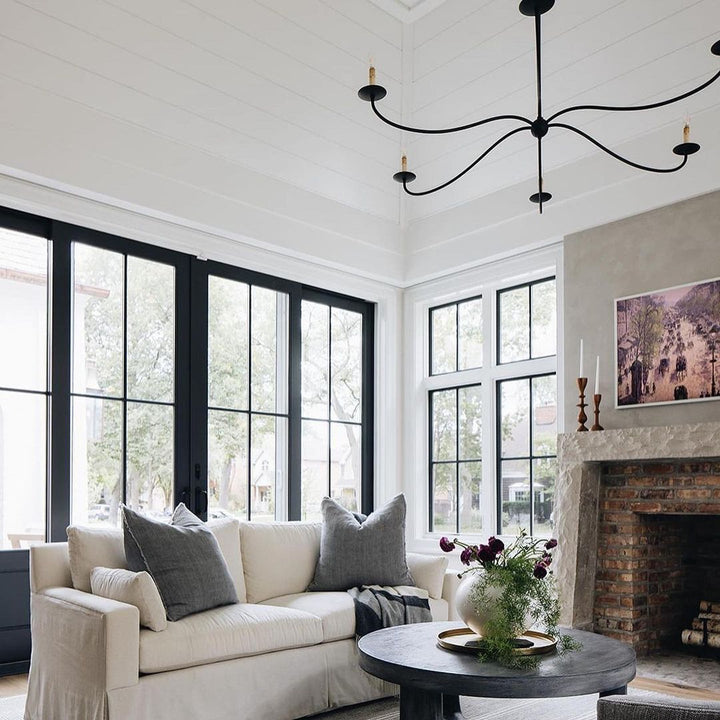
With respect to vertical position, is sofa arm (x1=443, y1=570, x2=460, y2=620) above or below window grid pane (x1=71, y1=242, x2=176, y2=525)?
below

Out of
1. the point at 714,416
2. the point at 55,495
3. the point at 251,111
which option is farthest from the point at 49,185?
the point at 714,416

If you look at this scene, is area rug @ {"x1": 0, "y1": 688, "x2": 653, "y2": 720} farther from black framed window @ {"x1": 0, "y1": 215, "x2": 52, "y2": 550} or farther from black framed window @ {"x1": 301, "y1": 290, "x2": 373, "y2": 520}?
black framed window @ {"x1": 301, "y1": 290, "x2": 373, "y2": 520}

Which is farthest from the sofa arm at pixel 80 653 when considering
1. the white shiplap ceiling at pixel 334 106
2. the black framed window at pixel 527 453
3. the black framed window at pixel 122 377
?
the black framed window at pixel 527 453

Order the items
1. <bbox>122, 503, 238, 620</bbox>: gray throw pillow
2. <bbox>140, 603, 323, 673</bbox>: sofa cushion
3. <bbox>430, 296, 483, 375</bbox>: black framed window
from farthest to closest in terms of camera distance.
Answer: <bbox>430, 296, 483, 375</bbox>: black framed window < <bbox>122, 503, 238, 620</bbox>: gray throw pillow < <bbox>140, 603, 323, 673</bbox>: sofa cushion

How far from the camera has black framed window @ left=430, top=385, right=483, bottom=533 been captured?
19.1 ft

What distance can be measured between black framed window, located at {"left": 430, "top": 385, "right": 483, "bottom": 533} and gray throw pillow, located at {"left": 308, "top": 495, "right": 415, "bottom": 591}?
1.50 m

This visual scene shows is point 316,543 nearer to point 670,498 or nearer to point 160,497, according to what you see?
point 160,497

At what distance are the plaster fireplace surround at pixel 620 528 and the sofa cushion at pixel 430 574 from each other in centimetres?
82

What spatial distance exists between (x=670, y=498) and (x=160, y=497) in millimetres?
2852

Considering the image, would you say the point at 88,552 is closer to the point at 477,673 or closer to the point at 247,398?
the point at 477,673

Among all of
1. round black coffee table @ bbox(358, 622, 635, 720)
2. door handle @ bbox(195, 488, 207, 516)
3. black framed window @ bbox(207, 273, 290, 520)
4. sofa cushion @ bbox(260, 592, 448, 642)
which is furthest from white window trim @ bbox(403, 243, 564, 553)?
round black coffee table @ bbox(358, 622, 635, 720)

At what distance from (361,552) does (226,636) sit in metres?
1.07

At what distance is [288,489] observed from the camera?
5.54 meters

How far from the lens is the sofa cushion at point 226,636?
3123 millimetres
